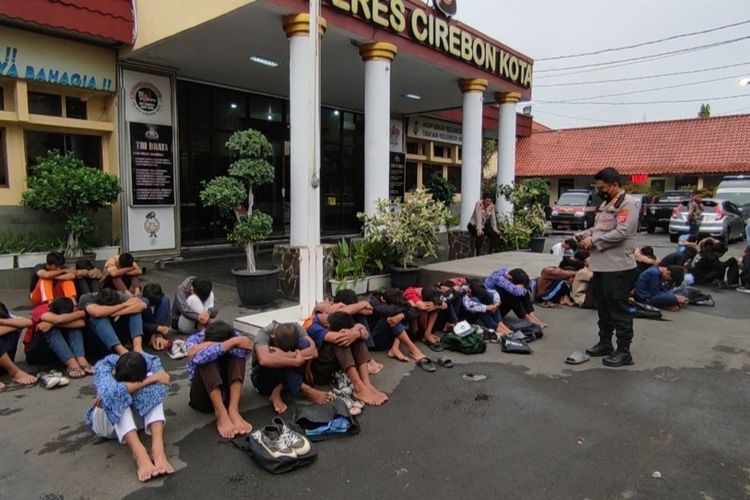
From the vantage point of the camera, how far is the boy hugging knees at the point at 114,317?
4484 millimetres

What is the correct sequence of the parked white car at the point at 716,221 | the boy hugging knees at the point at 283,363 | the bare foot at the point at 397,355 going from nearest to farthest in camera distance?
the boy hugging knees at the point at 283,363
the bare foot at the point at 397,355
the parked white car at the point at 716,221

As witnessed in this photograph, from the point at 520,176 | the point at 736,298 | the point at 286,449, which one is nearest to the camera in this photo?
the point at 286,449

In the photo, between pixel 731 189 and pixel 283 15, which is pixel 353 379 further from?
pixel 731 189

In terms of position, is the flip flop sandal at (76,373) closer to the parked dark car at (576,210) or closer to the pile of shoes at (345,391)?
the pile of shoes at (345,391)

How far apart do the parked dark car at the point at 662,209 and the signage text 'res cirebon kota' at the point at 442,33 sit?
10437 millimetres

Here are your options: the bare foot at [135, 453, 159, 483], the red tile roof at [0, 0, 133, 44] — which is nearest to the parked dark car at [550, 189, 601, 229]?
the red tile roof at [0, 0, 133, 44]

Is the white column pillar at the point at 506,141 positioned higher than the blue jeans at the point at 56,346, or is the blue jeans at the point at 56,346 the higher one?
the white column pillar at the point at 506,141

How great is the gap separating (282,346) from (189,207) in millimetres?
7674

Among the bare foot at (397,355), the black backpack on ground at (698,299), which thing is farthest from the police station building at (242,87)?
the black backpack on ground at (698,299)

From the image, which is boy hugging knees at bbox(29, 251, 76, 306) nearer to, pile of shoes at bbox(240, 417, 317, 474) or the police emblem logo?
pile of shoes at bbox(240, 417, 317, 474)

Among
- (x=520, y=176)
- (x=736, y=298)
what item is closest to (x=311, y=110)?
(x=736, y=298)

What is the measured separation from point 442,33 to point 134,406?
824cm

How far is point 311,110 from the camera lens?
5.50m

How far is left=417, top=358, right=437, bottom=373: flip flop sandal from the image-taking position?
4746 millimetres
